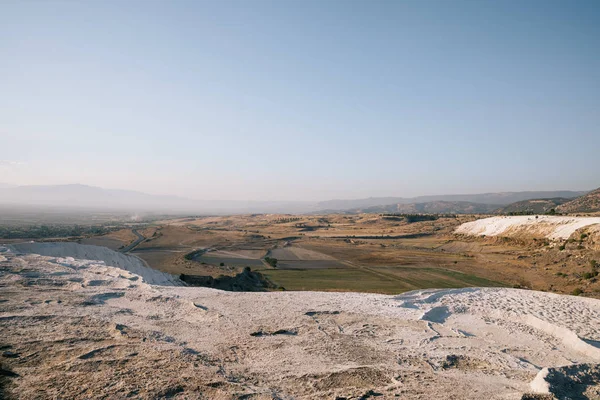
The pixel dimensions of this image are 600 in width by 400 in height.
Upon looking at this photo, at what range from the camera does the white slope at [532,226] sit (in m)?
55.4

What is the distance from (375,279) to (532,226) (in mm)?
43058

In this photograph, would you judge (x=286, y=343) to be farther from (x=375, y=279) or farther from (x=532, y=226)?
(x=532, y=226)

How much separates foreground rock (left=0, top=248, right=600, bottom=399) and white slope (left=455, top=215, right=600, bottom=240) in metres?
47.8

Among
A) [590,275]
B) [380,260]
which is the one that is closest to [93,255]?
[380,260]

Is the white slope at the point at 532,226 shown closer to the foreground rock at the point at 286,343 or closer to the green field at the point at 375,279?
the green field at the point at 375,279

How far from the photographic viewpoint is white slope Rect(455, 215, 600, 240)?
2183 inches

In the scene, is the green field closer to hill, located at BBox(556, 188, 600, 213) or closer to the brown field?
the brown field

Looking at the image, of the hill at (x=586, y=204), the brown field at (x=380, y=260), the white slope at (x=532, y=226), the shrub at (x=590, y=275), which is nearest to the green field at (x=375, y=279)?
the brown field at (x=380, y=260)

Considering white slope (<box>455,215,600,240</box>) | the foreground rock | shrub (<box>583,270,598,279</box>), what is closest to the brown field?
shrub (<box>583,270,598,279</box>)

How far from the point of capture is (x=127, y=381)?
26.3ft

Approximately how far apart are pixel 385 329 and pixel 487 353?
3265 millimetres

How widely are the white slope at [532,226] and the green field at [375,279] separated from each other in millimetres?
24910

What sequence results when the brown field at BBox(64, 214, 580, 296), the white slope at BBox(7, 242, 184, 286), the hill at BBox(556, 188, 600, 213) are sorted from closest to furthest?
the white slope at BBox(7, 242, 184, 286), the brown field at BBox(64, 214, 580, 296), the hill at BBox(556, 188, 600, 213)

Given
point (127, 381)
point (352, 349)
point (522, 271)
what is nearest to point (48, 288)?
point (127, 381)
